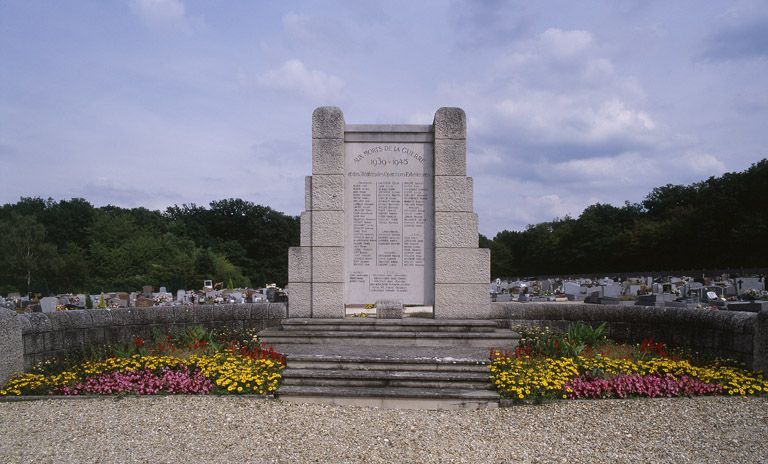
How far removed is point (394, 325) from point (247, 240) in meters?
54.1

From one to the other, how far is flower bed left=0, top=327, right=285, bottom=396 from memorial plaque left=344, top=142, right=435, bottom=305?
2366 mm

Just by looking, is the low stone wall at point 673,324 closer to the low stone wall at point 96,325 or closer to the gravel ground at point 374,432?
the gravel ground at point 374,432

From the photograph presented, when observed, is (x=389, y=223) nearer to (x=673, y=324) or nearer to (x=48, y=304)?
(x=673, y=324)

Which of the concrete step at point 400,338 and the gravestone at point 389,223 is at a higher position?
the gravestone at point 389,223

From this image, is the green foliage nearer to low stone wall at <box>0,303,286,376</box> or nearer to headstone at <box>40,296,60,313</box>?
low stone wall at <box>0,303,286,376</box>

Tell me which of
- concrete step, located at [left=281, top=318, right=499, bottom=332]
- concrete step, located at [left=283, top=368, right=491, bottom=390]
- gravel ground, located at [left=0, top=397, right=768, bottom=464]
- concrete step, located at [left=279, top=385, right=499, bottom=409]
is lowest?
gravel ground, located at [left=0, top=397, right=768, bottom=464]

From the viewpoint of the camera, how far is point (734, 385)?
6691 millimetres

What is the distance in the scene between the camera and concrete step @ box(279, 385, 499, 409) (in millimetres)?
6551

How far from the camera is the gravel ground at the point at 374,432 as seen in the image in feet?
16.4

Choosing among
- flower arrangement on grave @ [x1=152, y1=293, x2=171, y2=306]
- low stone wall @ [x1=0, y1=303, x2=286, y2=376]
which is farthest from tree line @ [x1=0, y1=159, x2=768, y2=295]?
low stone wall @ [x1=0, y1=303, x2=286, y2=376]

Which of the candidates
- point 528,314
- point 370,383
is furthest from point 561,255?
point 370,383

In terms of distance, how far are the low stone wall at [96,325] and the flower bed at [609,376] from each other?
493 centimetres

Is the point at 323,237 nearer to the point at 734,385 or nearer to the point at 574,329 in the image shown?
the point at 574,329

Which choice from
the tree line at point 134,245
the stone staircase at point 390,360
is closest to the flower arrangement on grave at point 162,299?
the tree line at point 134,245
